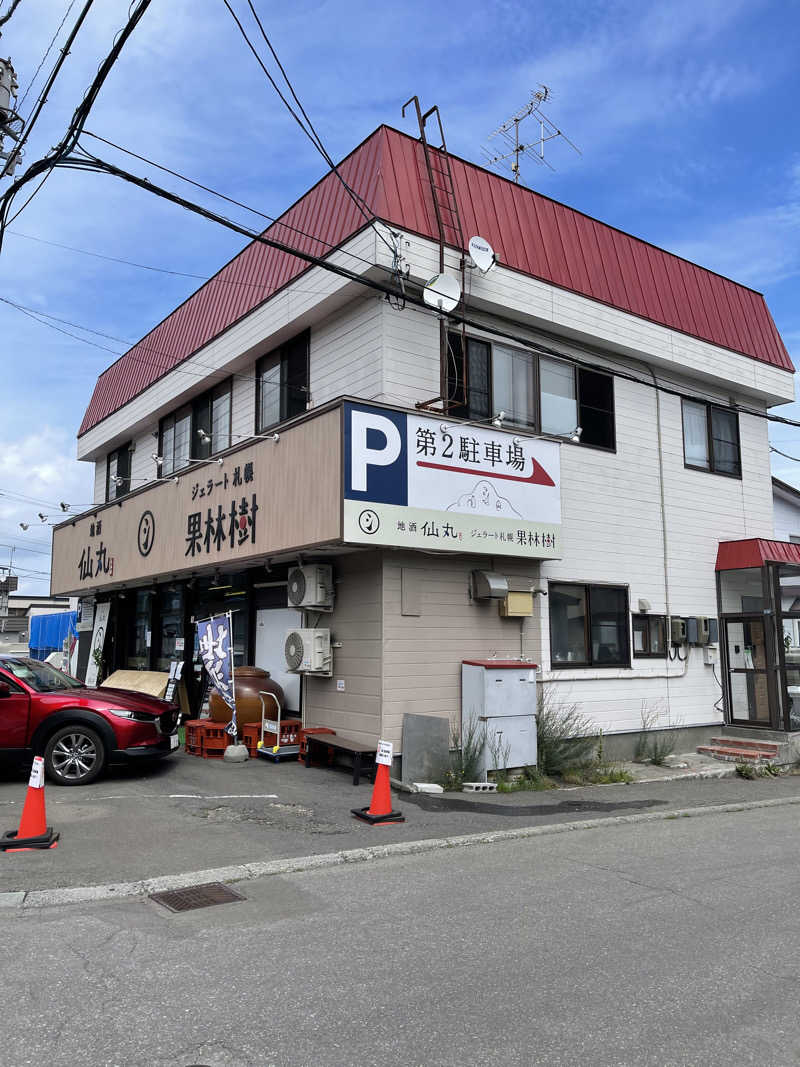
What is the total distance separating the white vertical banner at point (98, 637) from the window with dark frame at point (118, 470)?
2.78m

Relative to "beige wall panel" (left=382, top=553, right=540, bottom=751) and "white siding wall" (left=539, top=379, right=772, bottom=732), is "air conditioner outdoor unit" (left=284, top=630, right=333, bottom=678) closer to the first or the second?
"beige wall panel" (left=382, top=553, right=540, bottom=751)

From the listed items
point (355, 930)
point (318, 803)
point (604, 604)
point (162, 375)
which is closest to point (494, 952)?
point (355, 930)

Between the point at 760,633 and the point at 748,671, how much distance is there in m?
0.72

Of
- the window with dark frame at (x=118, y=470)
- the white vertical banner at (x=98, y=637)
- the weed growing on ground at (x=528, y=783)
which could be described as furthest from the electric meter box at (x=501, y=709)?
the window with dark frame at (x=118, y=470)

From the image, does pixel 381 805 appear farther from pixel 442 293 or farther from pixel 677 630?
pixel 677 630

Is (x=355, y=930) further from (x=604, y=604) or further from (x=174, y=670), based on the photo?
(x=174, y=670)

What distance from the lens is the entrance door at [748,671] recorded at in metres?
15.0

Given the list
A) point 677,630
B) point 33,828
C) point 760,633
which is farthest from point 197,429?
point 760,633

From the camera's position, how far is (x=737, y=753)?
14211 mm

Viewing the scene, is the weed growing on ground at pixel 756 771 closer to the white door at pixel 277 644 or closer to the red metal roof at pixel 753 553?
the red metal roof at pixel 753 553

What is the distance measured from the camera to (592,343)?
46.5 feet

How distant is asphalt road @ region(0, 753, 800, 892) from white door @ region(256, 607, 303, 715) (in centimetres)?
143

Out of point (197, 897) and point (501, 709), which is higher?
point (501, 709)

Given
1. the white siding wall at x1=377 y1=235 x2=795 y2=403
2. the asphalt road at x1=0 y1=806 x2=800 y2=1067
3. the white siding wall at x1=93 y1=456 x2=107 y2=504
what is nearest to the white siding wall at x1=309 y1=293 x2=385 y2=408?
the white siding wall at x1=377 y1=235 x2=795 y2=403
